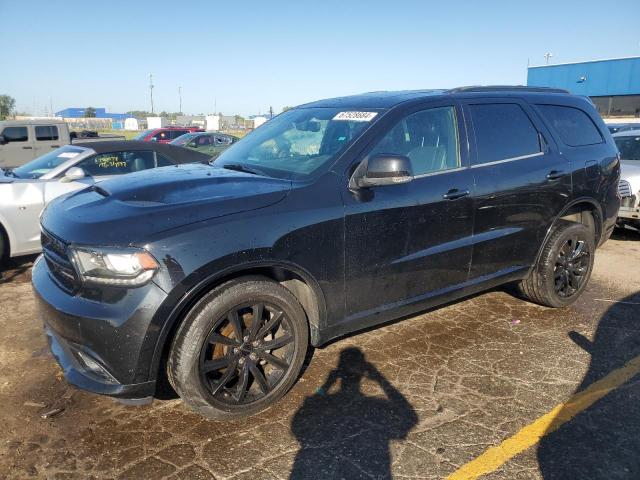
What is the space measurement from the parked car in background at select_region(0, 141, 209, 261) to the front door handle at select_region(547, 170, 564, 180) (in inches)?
136

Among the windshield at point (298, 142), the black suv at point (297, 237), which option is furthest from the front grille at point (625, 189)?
the windshield at point (298, 142)

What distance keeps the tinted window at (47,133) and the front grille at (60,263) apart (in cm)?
1388

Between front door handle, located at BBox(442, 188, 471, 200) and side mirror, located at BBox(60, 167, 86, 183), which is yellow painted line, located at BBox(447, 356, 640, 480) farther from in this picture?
side mirror, located at BBox(60, 167, 86, 183)

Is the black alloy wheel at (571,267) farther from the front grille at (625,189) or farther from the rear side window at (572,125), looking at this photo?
the front grille at (625,189)

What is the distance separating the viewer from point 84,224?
2672 mm

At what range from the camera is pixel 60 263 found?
2758 mm

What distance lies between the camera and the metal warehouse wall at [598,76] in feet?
123

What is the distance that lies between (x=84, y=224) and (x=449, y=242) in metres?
2.34

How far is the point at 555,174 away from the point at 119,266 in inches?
136

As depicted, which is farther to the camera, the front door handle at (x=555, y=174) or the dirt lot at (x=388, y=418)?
the front door handle at (x=555, y=174)

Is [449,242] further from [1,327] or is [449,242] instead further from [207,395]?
[1,327]

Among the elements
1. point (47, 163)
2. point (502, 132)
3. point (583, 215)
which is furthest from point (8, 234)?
point (583, 215)

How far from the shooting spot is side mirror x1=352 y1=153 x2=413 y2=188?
119 inches

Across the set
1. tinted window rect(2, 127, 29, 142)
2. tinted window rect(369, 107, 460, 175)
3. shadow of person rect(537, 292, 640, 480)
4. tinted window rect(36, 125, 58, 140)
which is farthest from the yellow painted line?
tinted window rect(2, 127, 29, 142)
